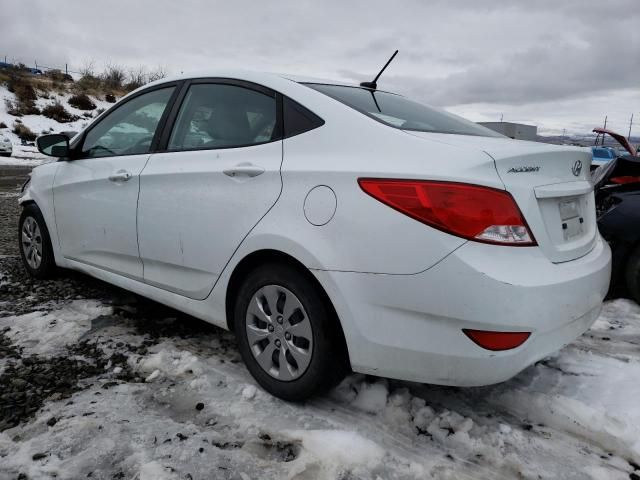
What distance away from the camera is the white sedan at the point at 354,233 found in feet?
6.05

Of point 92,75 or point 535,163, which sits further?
point 92,75

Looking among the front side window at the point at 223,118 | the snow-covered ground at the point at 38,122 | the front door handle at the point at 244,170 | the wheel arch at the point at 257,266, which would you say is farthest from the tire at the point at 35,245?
the snow-covered ground at the point at 38,122

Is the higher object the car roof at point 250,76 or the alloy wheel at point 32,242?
the car roof at point 250,76

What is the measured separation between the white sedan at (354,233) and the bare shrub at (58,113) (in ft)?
101

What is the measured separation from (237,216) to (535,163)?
130 centimetres

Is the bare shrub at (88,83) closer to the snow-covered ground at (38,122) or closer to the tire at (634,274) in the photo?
the snow-covered ground at (38,122)

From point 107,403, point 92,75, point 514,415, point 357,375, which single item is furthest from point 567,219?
point 92,75

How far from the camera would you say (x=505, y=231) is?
185cm

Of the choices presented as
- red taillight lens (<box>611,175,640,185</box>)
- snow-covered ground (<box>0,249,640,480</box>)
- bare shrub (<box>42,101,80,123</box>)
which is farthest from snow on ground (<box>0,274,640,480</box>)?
bare shrub (<box>42,101,80,123</box>)

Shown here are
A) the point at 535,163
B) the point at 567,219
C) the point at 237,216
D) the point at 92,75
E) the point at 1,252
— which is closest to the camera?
the point at 535,163

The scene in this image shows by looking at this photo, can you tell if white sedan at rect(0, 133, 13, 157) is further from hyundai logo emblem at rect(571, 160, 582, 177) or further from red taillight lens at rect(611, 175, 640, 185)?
hyundai logo emblem at rect(571, 160, 582, 177)

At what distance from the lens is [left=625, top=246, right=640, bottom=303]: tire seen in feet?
12.0

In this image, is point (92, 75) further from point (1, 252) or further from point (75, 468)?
point (75, 468)

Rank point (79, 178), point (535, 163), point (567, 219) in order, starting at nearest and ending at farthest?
point (535, 163)
point (567, 219)
point (79, 178)
